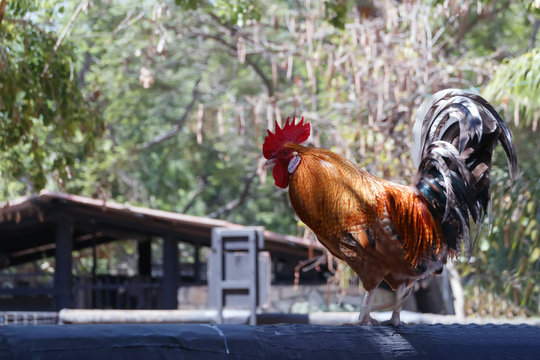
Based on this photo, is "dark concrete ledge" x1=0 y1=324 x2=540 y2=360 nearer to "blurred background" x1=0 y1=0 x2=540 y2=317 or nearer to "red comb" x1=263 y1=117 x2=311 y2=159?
"red comb" x1=263 y1=117 x2=311 y2=159

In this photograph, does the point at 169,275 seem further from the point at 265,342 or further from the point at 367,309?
the point at 265,342

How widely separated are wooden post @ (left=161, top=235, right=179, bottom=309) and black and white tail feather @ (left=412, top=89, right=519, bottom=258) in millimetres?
10042

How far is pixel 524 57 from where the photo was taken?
22.1ft

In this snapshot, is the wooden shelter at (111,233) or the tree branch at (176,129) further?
the tree branch at (176,129)

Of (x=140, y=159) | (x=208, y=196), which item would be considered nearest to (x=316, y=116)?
(x=140, y=159)

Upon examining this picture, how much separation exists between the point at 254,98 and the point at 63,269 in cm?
441

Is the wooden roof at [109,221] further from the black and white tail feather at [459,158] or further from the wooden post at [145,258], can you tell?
the black and white tail feather at [459,158]

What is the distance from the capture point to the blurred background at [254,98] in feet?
20.7

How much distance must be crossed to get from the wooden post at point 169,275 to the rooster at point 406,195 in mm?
9958

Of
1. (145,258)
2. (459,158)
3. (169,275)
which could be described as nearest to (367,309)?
(459,158)

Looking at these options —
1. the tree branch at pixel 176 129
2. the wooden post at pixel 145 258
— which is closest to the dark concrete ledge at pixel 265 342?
the wooden post at pixel 145 258

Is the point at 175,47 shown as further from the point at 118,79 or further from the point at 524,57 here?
the point at 524,57

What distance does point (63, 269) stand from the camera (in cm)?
1227

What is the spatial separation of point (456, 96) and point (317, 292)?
1140 cm
